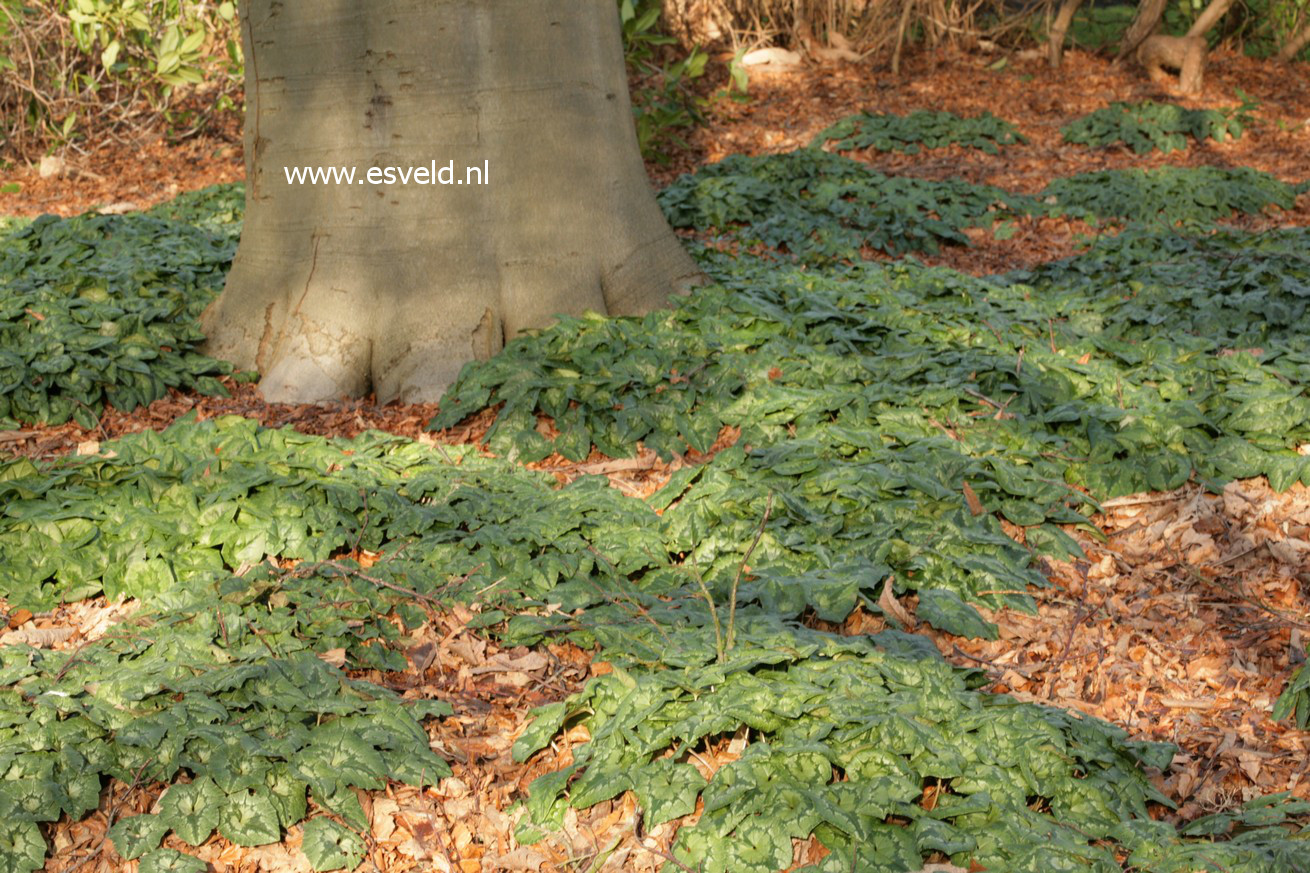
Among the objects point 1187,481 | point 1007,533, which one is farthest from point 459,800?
point 1187,481

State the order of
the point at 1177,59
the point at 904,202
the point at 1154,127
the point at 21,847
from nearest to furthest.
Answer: the point at 21,847
the point at 904,202
the point at 1154,127
the point at 1177,59

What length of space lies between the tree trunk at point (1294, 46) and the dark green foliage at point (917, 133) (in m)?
4.36

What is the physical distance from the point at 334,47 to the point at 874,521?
3.59 m

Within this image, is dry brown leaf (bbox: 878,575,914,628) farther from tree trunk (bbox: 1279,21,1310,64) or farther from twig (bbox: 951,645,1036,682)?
tree trunk (bbox: 1279,21,1310,64)

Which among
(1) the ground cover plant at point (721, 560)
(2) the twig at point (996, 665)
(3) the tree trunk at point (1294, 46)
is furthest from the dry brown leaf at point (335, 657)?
(3) the tree trunk at point (1294, 46)

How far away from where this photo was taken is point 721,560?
414 centimetres

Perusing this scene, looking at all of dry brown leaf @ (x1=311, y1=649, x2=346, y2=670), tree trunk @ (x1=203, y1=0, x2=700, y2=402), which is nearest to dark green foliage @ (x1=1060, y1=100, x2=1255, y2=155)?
tree trunk @ (x1=203, y1=0, x2=700, y2=402)

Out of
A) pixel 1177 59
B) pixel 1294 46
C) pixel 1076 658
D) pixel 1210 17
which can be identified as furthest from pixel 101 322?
pixel 1294 46

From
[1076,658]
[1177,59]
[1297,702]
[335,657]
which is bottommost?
[1076,658]

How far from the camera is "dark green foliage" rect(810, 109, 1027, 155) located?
11.3 m

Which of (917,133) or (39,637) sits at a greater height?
(917,133)

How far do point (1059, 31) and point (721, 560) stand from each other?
1146cm

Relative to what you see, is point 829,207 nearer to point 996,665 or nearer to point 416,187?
point 416,187

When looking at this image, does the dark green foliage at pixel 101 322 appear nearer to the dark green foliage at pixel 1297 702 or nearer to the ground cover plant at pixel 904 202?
the ground cover plant at pixel 904 202
